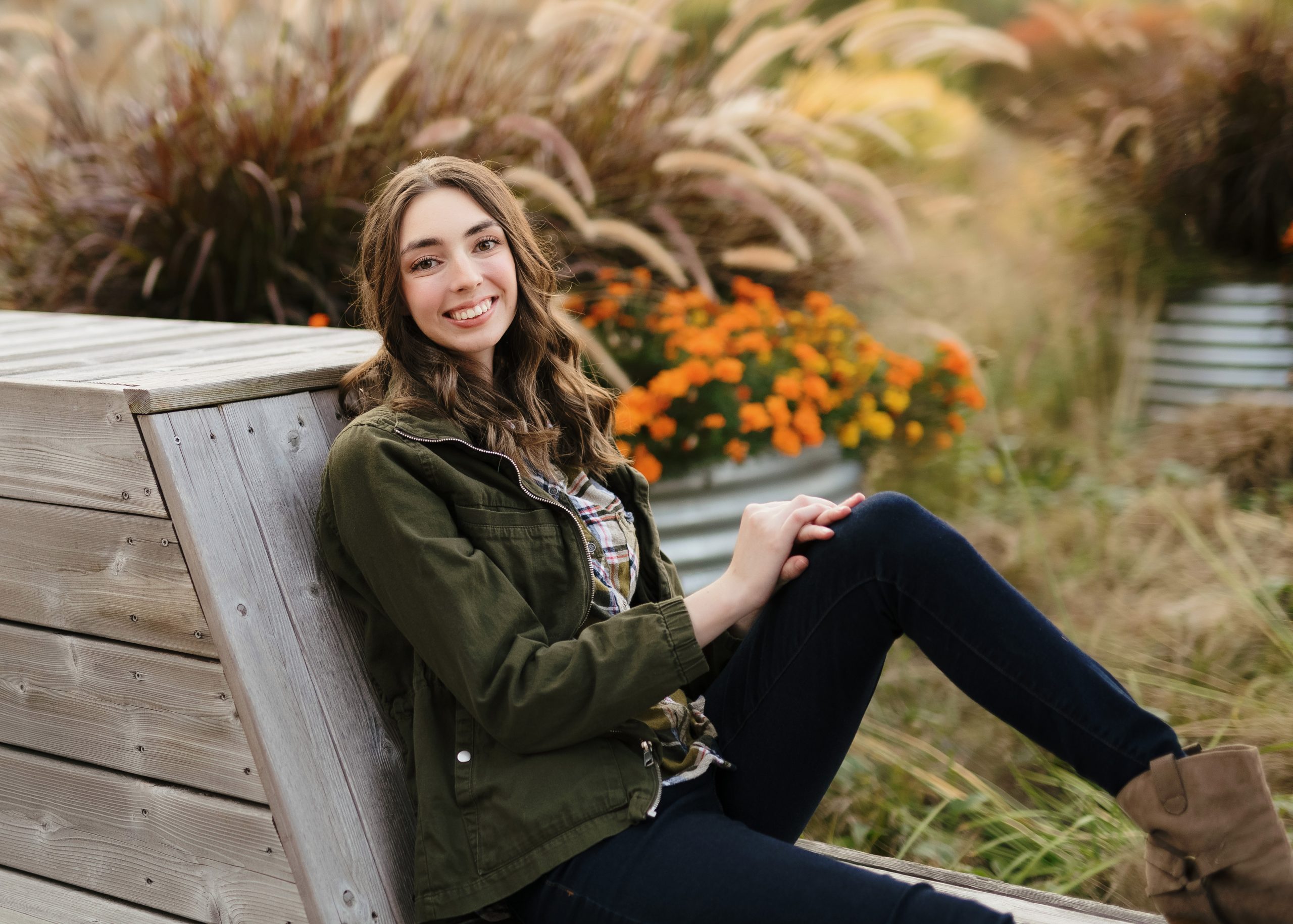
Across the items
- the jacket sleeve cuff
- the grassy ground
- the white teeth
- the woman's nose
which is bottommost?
the grassy ground

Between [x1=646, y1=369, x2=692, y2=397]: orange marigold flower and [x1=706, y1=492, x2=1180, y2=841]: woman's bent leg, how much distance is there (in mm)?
1139

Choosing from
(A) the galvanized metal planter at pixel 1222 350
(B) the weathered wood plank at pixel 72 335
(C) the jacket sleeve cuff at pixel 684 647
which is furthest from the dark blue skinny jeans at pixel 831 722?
(A) the galvanized metal planter at pixel 1222 350

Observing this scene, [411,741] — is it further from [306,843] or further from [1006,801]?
[1006,801]

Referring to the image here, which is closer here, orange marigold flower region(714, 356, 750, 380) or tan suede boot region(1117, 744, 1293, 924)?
tan suede boot region(1117, 744, 1293, 924)

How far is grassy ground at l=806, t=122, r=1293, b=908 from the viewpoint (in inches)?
86.3

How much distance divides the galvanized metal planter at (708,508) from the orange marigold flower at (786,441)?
131 mm

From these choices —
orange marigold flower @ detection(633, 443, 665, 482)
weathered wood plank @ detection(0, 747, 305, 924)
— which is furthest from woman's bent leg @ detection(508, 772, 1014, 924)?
orange marigold flower @ detection(633, 443, 665, 482)

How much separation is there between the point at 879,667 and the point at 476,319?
2.25 feet

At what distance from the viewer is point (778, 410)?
9.16 ft

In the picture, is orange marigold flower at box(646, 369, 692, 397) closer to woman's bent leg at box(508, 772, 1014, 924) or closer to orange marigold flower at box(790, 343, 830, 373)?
orange marigold flower at box(790, 343, 830, 373)

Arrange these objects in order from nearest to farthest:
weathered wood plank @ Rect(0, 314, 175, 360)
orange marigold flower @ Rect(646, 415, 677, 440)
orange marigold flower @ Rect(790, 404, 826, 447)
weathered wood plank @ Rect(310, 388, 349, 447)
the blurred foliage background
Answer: weathered wood plank @ Rect(310, 388, 349, 447) < weathered wood plank @ Rect(0, 314, 175, 360) < the blurred foliage background < orange marigold flower @ Rect(646, 415, 677, 440) < orange marigold flower @ Rect(790, 404, 826, 447)

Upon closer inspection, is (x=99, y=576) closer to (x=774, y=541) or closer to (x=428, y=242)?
(x=428, y=242)

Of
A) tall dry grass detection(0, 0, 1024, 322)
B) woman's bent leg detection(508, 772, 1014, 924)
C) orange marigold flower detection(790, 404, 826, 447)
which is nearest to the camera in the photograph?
woman's bent leg detection(508, 772, 1014, 924)

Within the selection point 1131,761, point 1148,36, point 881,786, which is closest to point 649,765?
point 1131,761
